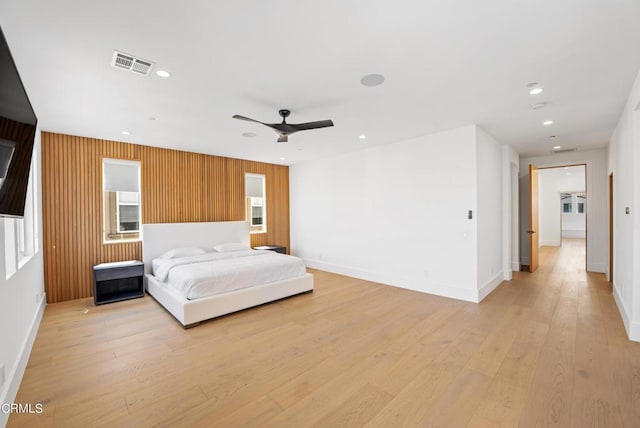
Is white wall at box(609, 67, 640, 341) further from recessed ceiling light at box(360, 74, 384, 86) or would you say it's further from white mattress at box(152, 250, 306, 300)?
white mattress at box(152, 250, 306, 300)

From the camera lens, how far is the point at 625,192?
3520 mm

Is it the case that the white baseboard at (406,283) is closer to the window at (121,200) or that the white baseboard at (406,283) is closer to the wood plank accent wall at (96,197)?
the wood plank accent wall at (96,197)

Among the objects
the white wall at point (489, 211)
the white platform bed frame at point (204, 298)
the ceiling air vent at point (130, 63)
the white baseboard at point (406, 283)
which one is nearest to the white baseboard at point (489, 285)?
the white wall at point (489, 211)

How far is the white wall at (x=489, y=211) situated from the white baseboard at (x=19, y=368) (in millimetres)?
5264

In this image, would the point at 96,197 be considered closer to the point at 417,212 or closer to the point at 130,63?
the point at 130,63

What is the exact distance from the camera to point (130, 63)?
94.7 inches

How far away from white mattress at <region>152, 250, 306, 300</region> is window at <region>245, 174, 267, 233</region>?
6.27 feet

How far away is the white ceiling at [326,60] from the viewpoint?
71.7 inches

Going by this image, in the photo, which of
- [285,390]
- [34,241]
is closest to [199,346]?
[285,390]

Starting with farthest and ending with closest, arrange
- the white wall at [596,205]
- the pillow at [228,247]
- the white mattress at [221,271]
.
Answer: the white wall at [596,205]
the pillow at [228,247]
the white mattress at [221,271]

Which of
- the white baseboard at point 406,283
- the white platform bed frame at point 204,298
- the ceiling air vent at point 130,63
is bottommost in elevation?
the white baseboard at point 406,283

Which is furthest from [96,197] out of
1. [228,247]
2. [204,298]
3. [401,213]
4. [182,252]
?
[401,213]

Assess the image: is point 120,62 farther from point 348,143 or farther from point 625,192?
point 625,192

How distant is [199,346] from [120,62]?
2.83 m
